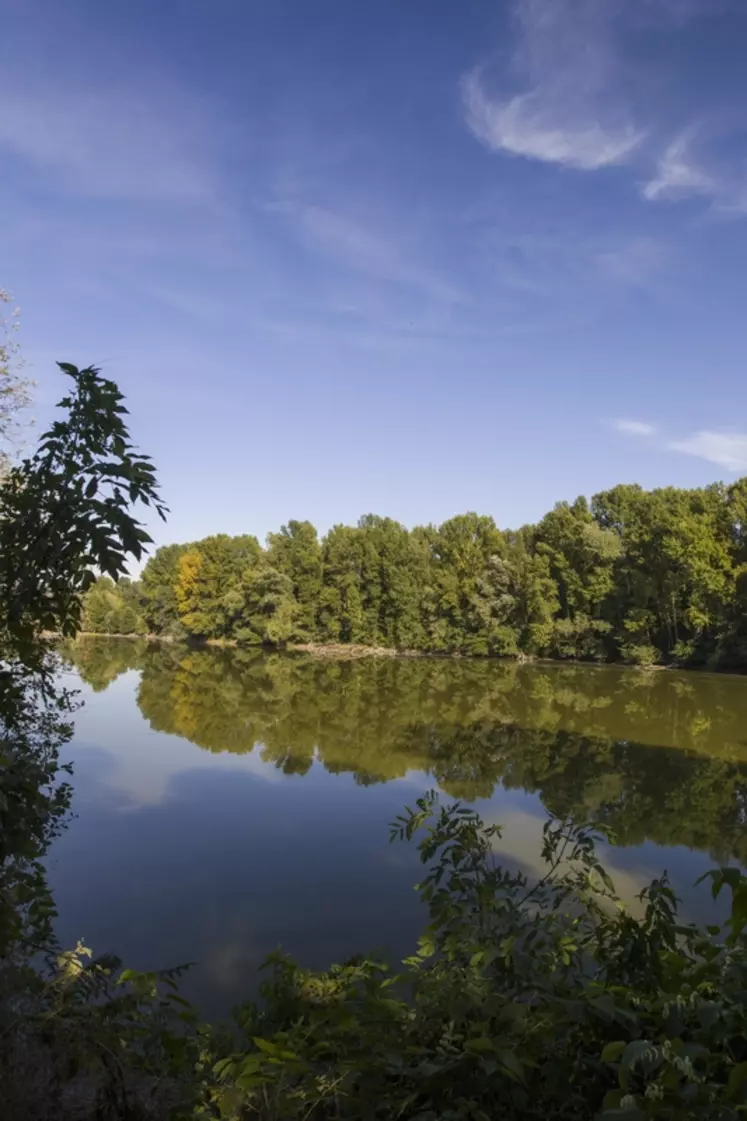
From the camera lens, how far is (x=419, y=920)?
8.04m

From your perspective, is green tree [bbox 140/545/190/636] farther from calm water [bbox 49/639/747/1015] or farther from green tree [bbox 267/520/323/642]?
calm water [bbox 49/639/747/1015]

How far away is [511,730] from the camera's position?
20.8 m

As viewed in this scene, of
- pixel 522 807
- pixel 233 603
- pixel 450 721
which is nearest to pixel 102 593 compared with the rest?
pixel 233 603

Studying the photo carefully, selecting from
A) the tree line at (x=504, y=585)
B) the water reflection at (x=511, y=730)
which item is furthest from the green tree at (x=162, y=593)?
the water reflection at (x=511, y=730)

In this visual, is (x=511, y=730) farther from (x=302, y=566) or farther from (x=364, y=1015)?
(x=302, y=566)

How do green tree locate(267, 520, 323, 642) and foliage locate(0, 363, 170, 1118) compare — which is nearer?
foliage locate(0, 363, 170, 1118)

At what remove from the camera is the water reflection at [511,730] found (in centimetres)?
1341

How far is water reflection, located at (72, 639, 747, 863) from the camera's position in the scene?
13406 millimetres

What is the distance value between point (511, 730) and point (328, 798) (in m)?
8.59

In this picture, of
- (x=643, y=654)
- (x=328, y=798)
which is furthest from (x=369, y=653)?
(x=328, y=798)

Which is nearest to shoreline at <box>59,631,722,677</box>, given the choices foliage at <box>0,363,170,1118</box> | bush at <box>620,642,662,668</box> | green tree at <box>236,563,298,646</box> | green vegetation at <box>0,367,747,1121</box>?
bush at <box>620,642,662,668</box>

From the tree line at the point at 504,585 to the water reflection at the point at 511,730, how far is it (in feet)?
13.1

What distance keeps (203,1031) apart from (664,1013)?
274 cm

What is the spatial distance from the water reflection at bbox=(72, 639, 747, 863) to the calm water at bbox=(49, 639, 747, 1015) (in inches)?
3.4
